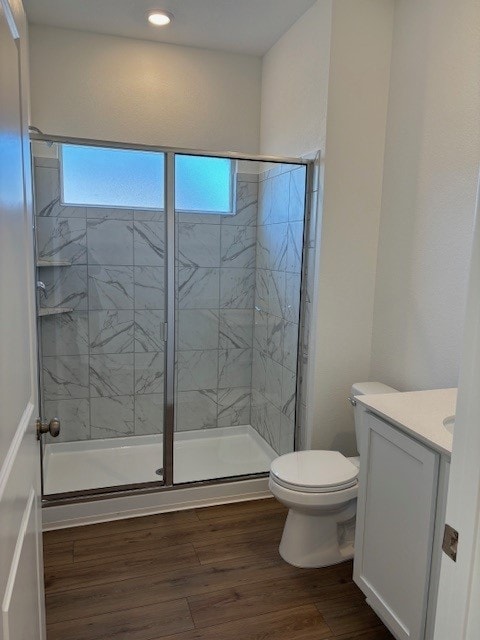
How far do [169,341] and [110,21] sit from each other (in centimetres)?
191

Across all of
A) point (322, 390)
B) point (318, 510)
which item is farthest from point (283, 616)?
point (322, 390)

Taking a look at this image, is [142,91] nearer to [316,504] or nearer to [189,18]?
[189,18]

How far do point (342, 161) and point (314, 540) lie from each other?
1.91 meters

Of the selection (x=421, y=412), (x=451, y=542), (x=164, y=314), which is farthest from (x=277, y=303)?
(x=451, y=542)

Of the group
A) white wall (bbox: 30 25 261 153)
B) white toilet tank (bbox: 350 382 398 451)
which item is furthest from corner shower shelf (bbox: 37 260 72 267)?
white toilet tank (bbox: 350 382 398 451)

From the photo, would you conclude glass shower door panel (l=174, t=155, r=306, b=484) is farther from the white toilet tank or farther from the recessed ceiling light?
the recessed ceiling light

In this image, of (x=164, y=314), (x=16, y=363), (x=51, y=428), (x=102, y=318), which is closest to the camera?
(x=16, y=363)

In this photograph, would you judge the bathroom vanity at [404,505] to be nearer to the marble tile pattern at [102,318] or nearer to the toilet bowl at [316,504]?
the toilet bowl at [316,504]

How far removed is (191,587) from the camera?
208cm

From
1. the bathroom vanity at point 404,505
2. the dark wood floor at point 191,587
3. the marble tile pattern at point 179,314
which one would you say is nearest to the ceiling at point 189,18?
the marble tile pattern at point 179,314

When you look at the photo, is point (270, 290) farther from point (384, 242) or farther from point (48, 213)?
point (48, 213)

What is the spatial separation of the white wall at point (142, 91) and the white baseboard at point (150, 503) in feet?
7.29

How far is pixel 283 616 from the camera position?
193 cm

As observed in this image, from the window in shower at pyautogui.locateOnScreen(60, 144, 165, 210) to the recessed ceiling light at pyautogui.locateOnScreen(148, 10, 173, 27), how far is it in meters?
0.75
